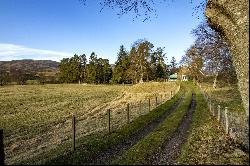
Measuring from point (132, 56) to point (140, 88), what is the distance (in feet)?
167

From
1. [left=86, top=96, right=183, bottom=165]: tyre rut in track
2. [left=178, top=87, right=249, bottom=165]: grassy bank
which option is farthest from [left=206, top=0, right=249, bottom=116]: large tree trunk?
[left=86, top=96, right=183, bottom=165]: tyre rut in track

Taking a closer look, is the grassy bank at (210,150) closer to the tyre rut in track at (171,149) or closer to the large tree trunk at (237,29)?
the tyre rut in track at (171,149)

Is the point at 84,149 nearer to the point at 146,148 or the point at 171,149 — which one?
the point at 146,148

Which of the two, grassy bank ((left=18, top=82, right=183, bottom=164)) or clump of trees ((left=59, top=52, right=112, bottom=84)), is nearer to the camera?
grassy bank ((left=18, top=82, right=183, bottom=164))

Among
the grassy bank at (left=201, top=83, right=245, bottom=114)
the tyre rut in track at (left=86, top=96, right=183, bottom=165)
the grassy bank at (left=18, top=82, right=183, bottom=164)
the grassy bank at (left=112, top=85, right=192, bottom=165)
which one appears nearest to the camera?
the grassy bank at (left=112, top=85, right=192, bottom=165)

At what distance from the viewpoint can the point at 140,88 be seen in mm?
83000

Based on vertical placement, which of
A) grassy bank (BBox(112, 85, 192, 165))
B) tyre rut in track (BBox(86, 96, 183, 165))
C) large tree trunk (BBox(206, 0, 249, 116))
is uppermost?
large tree trunk (BBox(206, 0, 249, 116))

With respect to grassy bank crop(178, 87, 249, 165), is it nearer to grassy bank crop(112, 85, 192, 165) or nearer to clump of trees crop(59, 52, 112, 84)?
grassy bank crop(112, 85, 192, 165)

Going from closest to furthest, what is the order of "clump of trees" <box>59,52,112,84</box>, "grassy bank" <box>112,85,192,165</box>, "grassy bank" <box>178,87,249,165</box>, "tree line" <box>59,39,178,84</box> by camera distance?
"grassy bank" <box>178,87,249,165</box>, "grassy bank" <box>112,85,192,165</box>, "tree line" <box>59,39,178,84</box>, "clump of trees" <box>59,52,112,84</box>

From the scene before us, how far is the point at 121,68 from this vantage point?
142m

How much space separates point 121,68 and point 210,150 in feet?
417

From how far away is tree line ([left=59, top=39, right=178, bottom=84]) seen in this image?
434 ft

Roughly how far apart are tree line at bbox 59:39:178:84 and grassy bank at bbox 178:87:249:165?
106661 millimetres

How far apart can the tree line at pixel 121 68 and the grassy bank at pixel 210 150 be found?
4199 inches
